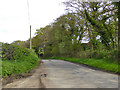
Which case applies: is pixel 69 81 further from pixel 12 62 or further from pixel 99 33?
pixel 99 33

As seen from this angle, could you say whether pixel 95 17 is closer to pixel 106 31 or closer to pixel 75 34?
pixel 106 31

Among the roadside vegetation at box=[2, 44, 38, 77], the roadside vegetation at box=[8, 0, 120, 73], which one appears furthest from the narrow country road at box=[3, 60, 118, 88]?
the roadside vegetation at box=[8, 0, 120, 73]

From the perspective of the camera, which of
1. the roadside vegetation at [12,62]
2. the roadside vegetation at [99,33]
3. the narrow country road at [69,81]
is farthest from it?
the roadside vegetation at [99,33]

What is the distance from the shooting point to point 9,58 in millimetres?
13273

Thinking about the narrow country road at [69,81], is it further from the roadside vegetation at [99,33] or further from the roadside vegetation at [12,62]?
the roadside vegetation at [99,33]

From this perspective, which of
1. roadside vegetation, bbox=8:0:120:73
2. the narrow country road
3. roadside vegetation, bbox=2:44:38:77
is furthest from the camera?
A: roadside vegetation, bbox=8:0:120:73

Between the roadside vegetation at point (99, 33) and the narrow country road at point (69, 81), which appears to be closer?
the narrow country road at point (69, 81)

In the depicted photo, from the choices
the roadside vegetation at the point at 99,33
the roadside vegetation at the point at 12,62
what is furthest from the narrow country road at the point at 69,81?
the roadside vegetation at the point at 99,33

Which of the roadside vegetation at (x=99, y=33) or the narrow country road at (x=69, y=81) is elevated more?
the roadside vegetation at (x=99, y=33)

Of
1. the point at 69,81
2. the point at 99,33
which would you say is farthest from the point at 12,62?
the point at 99,33

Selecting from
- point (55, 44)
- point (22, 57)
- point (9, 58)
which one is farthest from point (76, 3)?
point (55, 44)

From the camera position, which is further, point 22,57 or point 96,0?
point 96,0

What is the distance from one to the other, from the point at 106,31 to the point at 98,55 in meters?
4.13

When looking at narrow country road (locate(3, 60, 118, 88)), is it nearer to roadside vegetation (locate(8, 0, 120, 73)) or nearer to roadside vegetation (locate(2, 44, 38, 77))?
roadside vegetation (locate(2, 44, 38, 77))
